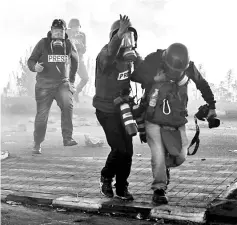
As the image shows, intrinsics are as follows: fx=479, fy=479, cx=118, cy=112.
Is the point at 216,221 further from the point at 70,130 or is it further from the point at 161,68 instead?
the point at 70,130

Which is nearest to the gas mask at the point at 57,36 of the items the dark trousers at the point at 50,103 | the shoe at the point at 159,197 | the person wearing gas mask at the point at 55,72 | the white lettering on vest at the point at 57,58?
the person wearing gas mask at the point at 55,72

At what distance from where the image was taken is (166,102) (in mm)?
4672

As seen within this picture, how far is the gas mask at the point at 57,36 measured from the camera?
7.96 metres

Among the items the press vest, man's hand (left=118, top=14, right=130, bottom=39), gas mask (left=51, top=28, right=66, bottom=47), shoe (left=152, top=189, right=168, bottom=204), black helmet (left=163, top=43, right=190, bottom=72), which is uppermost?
gas mask (left=51, top=28, right=66, bottom=47)

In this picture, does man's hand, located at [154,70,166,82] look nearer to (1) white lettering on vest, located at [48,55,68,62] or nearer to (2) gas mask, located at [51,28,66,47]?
(2) gas mask, located at [51,28,66,47]

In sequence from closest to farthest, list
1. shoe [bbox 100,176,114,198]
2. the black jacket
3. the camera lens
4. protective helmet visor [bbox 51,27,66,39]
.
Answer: the black jacket < the camera lens < shoe [bbox 100,176,114,198] < protective helmet visor [bbox 51,27,66,39]

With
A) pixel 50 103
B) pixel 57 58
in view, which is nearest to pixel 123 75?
pixel 57 58

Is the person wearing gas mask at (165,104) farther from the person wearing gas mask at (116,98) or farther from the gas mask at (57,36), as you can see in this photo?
the gas mask at (57,36)

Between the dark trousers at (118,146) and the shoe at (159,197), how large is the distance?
408mm

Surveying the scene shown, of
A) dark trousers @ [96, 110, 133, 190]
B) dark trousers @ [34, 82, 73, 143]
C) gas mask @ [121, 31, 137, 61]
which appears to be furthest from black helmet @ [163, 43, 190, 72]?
dark trousers @ [34, 82, 73, 143]

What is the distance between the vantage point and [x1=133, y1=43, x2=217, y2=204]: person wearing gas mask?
4637 millimetres

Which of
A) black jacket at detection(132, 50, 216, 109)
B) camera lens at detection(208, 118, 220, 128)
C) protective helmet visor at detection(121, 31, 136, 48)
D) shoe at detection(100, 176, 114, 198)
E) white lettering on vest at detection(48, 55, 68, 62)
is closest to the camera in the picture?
protective helmet visor at detection(121, 31, 136, 48)

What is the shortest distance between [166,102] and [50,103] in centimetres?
422

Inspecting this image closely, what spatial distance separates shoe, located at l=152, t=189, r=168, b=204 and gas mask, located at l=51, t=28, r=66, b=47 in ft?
13.3
